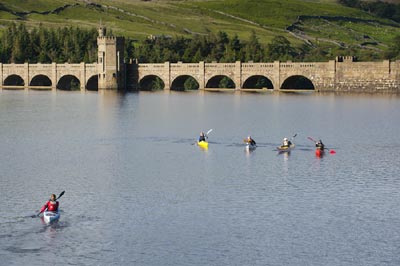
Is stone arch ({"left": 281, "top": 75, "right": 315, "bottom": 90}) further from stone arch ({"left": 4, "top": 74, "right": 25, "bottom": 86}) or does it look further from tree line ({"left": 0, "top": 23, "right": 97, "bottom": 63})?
stone arch ({"left": 4, "top": 74, "right": 25, "bottom": 86})

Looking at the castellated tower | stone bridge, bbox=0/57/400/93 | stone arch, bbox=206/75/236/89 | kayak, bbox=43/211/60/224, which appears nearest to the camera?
kayak, bbox=43/211/60/224

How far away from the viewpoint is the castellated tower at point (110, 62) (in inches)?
6156

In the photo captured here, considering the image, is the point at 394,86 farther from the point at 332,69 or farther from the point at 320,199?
the point at 320,199

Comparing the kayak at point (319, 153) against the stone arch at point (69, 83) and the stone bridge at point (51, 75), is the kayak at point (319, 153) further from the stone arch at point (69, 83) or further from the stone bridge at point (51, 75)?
the stone arch at point (69, 83)

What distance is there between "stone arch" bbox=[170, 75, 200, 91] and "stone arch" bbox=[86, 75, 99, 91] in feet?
53.3

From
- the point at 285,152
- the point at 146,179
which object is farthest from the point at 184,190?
the point at 285,152

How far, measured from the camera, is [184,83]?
17125 centimetres

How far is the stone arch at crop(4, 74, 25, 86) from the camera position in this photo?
178 m

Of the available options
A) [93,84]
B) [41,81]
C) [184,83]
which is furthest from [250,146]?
[41,81]

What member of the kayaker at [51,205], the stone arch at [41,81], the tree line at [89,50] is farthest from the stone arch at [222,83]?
the kayaker at [51,205]

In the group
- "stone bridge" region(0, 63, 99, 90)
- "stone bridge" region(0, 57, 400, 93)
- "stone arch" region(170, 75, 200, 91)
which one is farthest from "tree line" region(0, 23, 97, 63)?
"stone arch" region(170, 75, 200, 91)

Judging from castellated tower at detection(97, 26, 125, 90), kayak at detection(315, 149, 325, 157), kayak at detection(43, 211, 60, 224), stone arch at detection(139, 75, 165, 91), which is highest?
castellated tower at detection(97, 26, 125, 90)

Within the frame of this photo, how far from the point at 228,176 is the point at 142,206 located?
447 inches

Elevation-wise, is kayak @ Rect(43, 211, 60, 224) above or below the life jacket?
below
